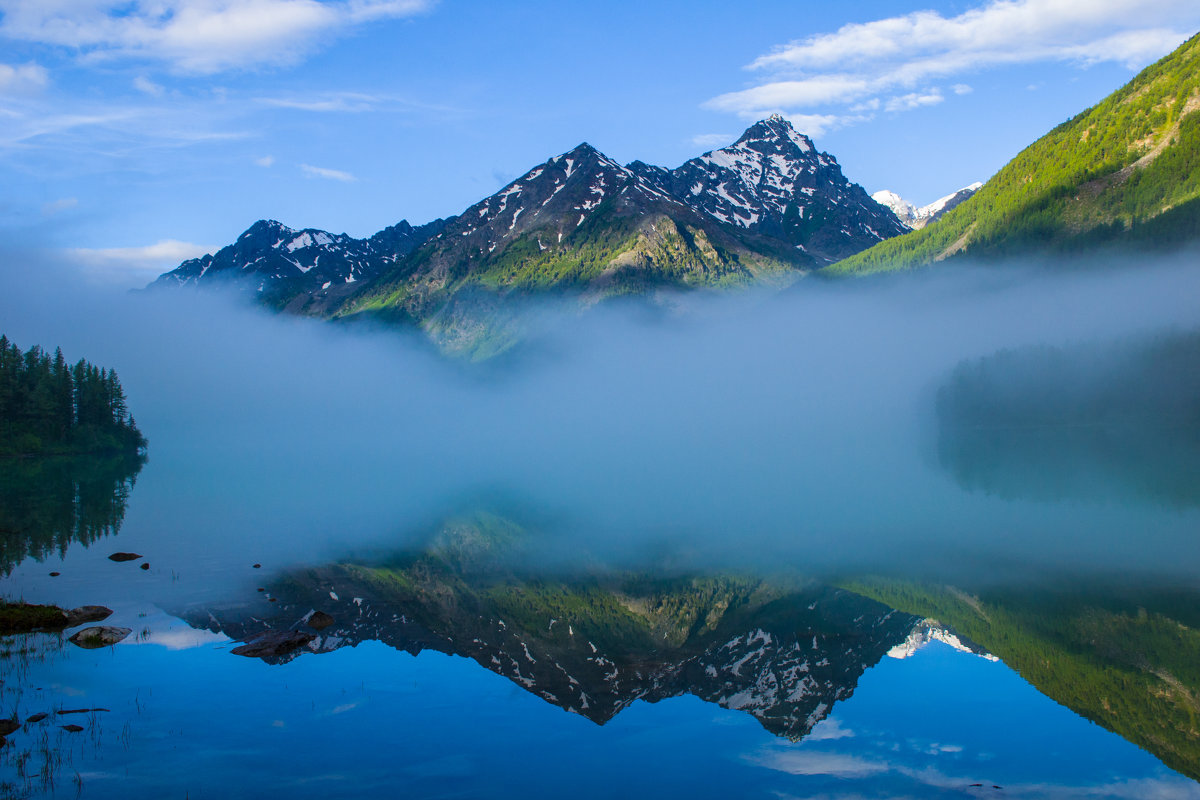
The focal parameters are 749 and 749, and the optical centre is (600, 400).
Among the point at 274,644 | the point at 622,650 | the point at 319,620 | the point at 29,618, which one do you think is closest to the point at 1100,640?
the point at 622,650

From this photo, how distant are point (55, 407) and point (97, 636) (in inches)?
5339

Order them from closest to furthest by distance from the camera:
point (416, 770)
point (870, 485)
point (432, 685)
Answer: point (416, 770), point (432, 685), point (870, 485)

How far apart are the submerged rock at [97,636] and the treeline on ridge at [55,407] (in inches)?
4910

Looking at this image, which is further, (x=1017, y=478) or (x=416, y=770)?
(x=1017, y=478)

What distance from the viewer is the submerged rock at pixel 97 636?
26.3m

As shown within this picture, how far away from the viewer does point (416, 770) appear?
17719 mm

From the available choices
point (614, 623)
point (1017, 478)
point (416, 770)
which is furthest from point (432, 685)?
point (1017, 478)

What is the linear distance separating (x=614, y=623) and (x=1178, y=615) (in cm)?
2142

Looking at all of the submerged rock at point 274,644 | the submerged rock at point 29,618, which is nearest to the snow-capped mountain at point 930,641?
the submerged rock at point 274,644

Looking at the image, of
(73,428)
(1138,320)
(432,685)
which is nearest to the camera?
(432,685)

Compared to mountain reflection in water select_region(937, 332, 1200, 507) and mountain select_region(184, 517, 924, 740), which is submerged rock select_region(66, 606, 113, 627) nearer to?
mountain select_region(184, 517, 924, 740)

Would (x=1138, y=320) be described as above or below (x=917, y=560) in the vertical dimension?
above

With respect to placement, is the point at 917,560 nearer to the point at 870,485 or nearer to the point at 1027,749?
the point at 1027,749

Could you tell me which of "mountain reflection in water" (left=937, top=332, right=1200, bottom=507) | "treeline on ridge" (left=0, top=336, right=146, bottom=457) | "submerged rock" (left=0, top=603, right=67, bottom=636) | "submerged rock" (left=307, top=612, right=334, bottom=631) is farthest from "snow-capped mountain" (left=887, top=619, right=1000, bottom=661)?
"treeline on ridge" (left=0, top=336, right=146, bottom=457)
